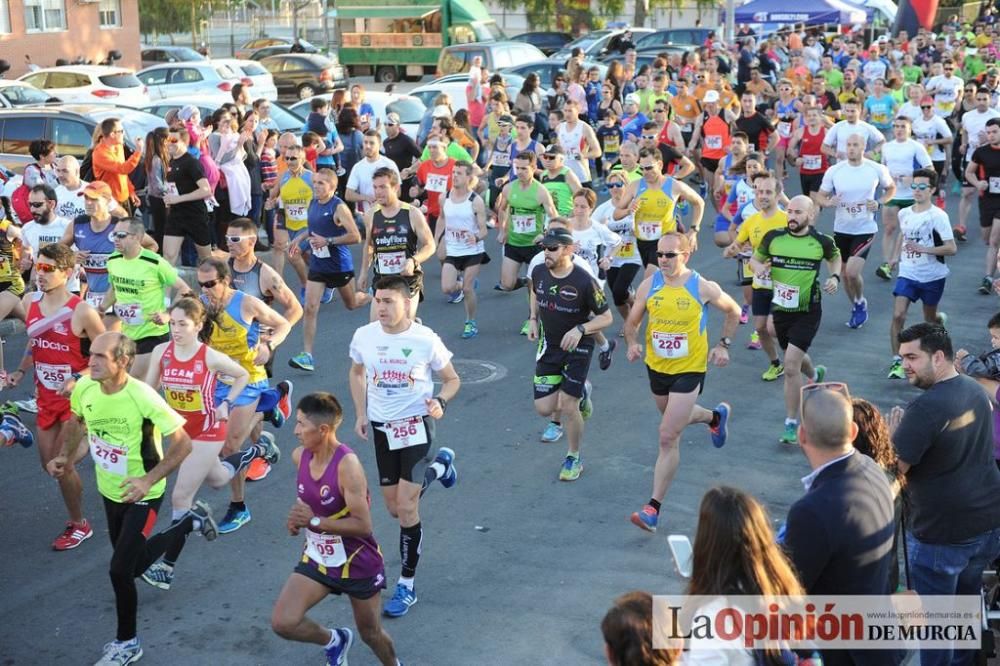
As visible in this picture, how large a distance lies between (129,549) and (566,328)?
11.8 feet

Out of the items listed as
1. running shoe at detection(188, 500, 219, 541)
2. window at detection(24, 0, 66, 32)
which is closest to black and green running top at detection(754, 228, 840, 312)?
running shoe at detection(188, 500, 219, 541)

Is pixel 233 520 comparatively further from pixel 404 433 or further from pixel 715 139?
pixel 715 139

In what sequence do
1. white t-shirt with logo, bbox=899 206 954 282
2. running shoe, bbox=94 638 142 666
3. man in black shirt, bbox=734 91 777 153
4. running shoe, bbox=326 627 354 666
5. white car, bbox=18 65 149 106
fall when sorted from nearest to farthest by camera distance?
running shoe, bbox=326 627 354 666 → running shoe, bbox=94 638 142 666 → white t-shirt with logo, bbox=899 206 954 282 → man in black shirt, bbox=734 91 777 153 → white car, bbox=18 65 149 106

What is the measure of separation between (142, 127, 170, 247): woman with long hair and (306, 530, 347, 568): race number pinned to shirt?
8485 mm

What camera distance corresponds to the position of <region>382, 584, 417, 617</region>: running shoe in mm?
6812

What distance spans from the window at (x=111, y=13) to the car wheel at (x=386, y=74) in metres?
8.26

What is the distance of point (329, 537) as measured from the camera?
5.78m

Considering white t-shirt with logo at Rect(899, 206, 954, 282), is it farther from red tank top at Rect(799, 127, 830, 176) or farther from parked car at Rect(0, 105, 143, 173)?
parked car at Rect(0, 105, 143, 173)

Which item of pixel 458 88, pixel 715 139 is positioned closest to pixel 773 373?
pixel 715 139

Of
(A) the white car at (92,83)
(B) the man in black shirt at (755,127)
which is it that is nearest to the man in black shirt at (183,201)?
(B) the man in black shirt at (755,127)

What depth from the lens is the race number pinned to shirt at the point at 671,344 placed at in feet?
26.8

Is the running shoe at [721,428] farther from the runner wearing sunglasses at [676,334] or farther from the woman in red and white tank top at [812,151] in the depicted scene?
the woman in red and white tank top at [812,151]

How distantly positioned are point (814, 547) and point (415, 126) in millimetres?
17467

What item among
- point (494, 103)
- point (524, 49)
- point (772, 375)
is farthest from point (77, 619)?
point (524, 49)
